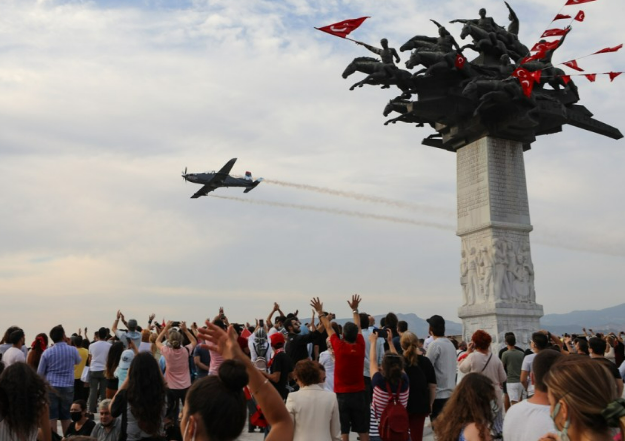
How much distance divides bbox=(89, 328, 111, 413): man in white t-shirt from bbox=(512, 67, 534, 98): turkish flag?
13.7 meters

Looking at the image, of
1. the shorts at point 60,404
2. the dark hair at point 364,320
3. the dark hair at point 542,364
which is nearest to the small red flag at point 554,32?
the dark hair at point 364,320

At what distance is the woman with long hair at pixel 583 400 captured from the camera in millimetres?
2811

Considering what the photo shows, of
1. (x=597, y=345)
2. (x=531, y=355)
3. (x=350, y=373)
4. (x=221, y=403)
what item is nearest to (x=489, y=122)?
(x=531, y=355)

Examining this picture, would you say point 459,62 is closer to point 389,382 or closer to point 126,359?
point 126,359

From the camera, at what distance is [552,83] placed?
73.2ft

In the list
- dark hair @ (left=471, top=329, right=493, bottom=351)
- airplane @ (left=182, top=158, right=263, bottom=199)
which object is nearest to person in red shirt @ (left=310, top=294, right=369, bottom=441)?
dark hair @ (left=471, top=329, right=493, bottom=351)

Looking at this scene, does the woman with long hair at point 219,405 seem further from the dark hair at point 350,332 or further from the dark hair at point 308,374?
the dark hair at point 350,332

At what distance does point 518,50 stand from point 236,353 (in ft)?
68.3

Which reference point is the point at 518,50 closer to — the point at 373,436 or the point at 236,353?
the point at 373,436

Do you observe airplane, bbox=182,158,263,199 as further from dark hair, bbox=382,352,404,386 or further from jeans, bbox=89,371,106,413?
dark hair, bbox=382,352,404,386

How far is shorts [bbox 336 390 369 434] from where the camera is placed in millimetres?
8594

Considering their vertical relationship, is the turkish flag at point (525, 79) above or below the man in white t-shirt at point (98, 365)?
above

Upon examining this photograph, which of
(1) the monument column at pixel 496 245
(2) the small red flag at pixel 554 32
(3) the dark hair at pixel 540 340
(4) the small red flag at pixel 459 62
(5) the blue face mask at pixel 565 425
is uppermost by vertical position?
(2) the small red flag at pixel 554 32

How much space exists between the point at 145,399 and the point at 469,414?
2.23 m
